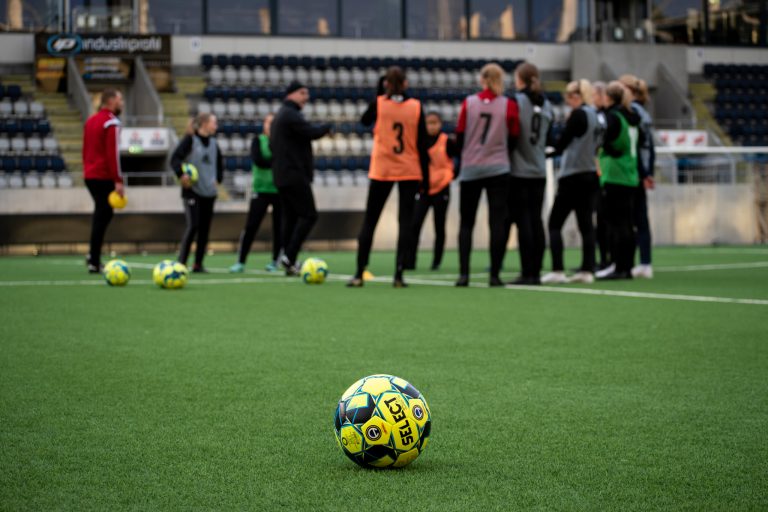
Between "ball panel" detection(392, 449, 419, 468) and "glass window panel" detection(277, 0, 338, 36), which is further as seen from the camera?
"glass window panel" detection(277, 0, 338, 36)

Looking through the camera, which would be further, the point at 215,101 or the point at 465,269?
the point at 215,101

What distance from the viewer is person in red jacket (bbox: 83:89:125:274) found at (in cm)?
1153

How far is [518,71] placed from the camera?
30.6ft

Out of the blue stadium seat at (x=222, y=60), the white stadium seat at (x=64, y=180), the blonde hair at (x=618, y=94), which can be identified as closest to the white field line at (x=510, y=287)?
the blonde hair at (x=618, y=94)

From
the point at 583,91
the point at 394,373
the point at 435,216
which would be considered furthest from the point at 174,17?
the point at 394,373

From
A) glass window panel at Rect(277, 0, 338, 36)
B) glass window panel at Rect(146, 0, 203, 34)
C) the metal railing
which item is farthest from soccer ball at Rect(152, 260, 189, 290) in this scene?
glass window panel at Rect(277, 0, 338, 36)

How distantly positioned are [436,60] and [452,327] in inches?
996

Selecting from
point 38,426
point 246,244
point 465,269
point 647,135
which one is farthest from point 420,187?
→ point 38,426

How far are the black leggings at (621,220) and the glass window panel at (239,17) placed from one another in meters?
22.0

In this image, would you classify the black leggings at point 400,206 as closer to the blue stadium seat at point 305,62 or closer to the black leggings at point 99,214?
the black leggings at point 99,214

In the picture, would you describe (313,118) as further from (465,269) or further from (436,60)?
(465,269)

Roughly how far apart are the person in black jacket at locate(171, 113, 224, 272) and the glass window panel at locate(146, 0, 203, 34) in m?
18.8

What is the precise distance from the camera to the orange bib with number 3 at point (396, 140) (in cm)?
884

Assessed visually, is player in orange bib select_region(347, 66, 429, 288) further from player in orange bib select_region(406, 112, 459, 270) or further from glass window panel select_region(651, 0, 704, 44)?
glass window panel select_region(651, 0, 704, 44)
